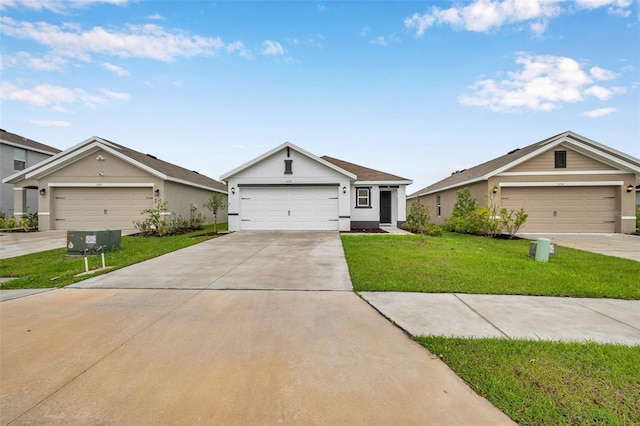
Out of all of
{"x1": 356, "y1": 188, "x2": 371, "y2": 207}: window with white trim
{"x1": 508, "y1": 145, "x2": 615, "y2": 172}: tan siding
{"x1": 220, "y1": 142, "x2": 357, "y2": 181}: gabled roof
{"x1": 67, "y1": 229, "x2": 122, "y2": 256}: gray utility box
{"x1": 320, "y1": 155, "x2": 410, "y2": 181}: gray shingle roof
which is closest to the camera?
{"x1": 67, "y1": 229, "x2": 122, "y2": 256}: gray utility box

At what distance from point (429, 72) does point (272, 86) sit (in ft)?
29.8

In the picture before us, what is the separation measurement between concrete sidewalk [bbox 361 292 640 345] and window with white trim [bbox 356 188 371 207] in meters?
11.9

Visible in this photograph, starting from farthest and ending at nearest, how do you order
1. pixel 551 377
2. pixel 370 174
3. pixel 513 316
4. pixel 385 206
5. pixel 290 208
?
pixel 385 206 < pixel 370 174 < pixel 290 208 < pixel 513 316 < pixel 551 377

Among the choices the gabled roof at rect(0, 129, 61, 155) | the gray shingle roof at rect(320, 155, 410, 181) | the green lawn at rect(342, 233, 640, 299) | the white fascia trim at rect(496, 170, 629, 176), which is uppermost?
the gabled roof at rect(0, 129, 61, 155)

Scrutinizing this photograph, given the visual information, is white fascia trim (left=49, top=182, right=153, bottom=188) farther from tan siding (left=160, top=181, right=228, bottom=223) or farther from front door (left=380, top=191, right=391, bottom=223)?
front door (left=380, top=191, right=391, bottom=223)

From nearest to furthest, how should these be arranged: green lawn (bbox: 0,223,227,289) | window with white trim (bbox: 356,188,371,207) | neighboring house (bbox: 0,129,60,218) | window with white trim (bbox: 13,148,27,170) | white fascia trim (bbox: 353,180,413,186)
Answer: green lawn (bbox: 0,223,227,289) → white fascia trim (bbox: 353,180,413,186) → window with white trim (bbox: 356,188,371,207) → neighboring house (bbox: 0,129,60,218) → window with white trim (bbox: 13,148,27,170)

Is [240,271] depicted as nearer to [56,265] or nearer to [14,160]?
[56,265]

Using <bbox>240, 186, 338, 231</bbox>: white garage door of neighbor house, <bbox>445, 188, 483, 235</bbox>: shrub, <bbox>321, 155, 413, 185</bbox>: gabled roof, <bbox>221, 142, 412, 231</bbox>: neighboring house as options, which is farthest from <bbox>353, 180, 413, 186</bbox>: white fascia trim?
<bbox>445, 188, 483, 235</bbox>: shrub

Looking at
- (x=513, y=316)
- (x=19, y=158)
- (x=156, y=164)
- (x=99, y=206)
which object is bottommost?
(x=513, y=316)

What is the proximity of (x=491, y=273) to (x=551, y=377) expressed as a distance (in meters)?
4.02

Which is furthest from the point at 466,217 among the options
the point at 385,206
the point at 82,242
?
the point at 82,242

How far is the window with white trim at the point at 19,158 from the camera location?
19856 millimetres

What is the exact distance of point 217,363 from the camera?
2.57 metres

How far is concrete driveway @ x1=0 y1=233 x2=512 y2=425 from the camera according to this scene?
1958mm
